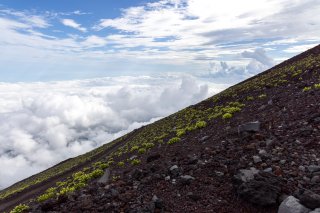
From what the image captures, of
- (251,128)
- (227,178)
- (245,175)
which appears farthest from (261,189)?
(251,128)

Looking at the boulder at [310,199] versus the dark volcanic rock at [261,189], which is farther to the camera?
the dark volcanic rock at [261,189]

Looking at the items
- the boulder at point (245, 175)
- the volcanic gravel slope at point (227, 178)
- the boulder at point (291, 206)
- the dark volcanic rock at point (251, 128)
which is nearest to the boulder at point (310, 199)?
the boulder at point (291, 206)

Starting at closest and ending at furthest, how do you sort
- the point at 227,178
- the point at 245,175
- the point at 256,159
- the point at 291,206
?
the point at 291,206, the point at 245,175, the point at 227,178, the point at 256,159

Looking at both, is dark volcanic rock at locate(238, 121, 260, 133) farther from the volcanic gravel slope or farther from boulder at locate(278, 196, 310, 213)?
boulder at locate(278, 196, 310, 213)

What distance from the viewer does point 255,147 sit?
14.3m

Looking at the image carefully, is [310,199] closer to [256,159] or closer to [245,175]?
[245,175]

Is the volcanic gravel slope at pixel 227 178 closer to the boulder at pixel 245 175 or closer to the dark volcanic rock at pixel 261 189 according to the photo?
the dark volcanic rock at pixel 261 189

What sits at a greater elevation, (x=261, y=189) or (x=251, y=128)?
(x=251, y=128)

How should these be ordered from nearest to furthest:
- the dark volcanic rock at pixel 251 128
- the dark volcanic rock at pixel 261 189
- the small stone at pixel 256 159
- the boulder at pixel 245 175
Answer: the dark volcanic rock at pixel 261 189, the boulder at pixel 245 175, the small stone at pixel 256 159, the dark volcanic rock at pixel 251 128

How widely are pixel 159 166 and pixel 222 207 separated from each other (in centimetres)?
570

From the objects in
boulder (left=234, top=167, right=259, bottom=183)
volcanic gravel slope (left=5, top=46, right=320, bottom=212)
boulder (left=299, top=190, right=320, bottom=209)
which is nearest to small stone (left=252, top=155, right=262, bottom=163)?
volcanic gravel slope (left=5, top=46, right=320, bottom=212)

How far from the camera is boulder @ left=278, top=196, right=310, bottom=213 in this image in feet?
28.3

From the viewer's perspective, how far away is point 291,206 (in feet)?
29.1

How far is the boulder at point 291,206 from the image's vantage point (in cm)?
863
